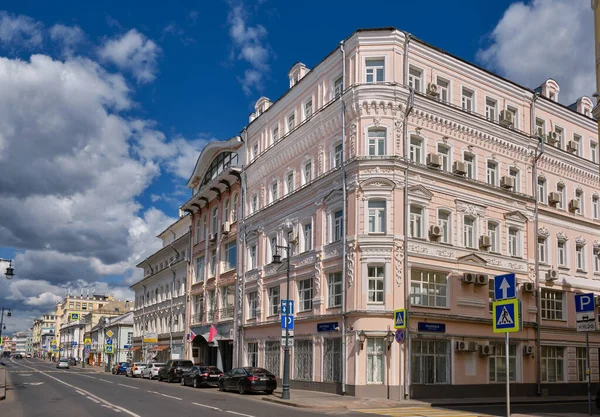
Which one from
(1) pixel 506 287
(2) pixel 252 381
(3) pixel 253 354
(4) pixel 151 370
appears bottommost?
(4) pixel 151 370

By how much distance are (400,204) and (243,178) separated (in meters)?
17.0

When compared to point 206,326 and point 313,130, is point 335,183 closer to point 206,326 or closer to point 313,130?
point 313,130

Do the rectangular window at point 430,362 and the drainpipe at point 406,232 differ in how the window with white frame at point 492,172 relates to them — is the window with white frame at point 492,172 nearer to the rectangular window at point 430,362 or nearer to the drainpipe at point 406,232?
the drainpipe at point 406,232

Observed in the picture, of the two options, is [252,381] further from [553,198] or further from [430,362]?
[553,198]

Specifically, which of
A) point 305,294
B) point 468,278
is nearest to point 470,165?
point 468,278

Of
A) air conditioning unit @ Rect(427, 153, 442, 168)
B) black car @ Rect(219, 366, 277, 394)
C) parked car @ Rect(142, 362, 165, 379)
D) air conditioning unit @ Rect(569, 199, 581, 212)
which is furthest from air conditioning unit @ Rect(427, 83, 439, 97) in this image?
parked car @ Rect(142, 362, 165, 379)

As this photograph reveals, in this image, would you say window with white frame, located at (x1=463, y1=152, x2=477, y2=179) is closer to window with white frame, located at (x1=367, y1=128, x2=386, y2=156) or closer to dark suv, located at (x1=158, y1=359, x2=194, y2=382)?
window with white frame, located at (x1=367, y1=128, x2=386, y2=156)

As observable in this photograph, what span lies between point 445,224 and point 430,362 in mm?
6913

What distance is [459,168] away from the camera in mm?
32625

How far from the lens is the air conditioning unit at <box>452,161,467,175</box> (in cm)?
3262

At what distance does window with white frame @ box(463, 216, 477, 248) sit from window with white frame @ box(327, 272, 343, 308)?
22.8 ft

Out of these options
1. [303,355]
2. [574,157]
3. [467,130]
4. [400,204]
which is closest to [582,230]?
[574,157]

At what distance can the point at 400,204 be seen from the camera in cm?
3017

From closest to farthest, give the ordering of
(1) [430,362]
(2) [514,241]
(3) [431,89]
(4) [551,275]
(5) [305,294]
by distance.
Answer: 1. (1) [430,362]
2. (3) [431,89]
3. (5) [305,294]
4. (2) [514,241]
5. (4) [551,275]
